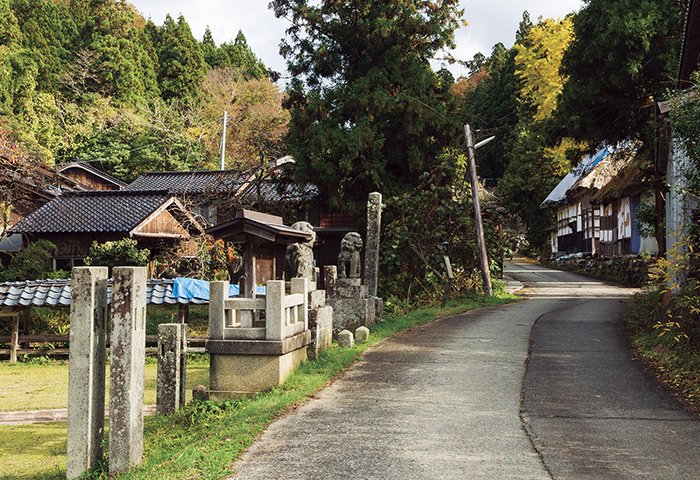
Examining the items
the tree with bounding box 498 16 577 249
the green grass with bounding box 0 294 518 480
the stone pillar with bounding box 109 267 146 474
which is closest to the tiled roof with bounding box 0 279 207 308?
the green grass with bounding box 0 294 518 480

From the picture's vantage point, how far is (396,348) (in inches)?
407

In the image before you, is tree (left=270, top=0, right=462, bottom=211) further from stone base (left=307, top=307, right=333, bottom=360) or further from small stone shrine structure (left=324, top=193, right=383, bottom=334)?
stone base (left=307, top=307, right=333, bottom=360)

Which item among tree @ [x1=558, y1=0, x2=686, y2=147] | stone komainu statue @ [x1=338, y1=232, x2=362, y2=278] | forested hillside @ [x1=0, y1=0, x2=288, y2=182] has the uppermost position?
forested hillside @ [x1=0, y1=0, x2=288, y2=182]

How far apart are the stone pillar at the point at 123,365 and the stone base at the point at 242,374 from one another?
223 centimetres

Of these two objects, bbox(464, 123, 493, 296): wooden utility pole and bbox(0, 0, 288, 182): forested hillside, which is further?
bbox(0, 0, 288, 182): forested hillside

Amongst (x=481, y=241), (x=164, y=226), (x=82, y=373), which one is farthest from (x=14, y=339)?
(x=481, y=241)

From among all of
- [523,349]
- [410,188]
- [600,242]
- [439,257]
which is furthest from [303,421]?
[600,242]

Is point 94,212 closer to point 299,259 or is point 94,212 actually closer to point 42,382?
point 42,382

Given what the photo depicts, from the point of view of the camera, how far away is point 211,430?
613 centimetres

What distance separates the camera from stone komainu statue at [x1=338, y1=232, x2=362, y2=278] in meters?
13.3

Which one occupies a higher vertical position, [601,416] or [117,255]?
[117,255]

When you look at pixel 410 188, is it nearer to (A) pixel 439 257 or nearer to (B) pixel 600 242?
(A) pixel 439 257

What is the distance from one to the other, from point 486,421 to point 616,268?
869 inches

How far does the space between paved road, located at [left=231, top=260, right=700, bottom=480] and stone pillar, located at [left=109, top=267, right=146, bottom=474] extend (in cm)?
107
